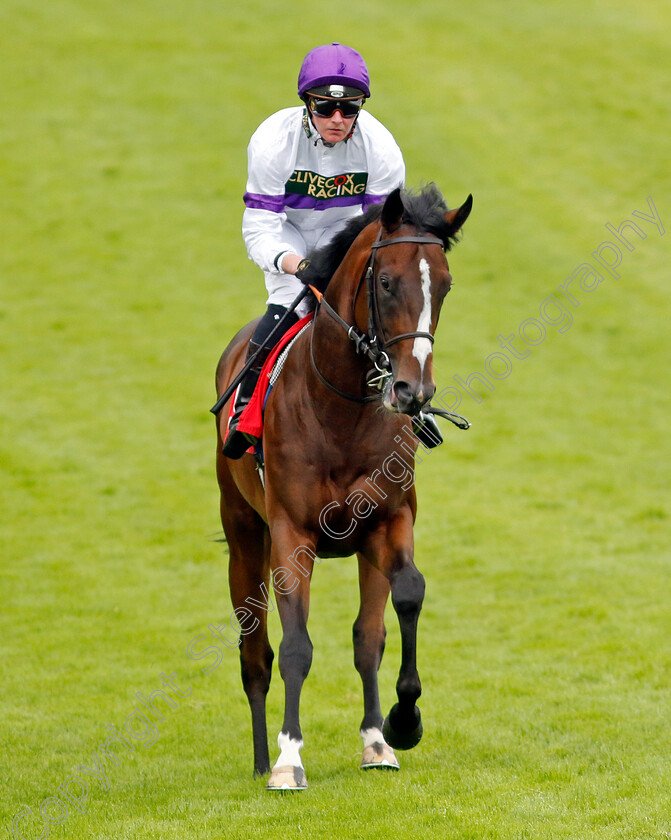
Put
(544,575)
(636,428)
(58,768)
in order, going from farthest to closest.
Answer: (636,428) < (544,575) < (58,768)

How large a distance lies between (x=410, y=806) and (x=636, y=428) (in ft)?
37.7

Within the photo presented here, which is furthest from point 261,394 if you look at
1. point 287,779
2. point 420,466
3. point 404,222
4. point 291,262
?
point 420,466

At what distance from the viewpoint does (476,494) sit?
14.2m

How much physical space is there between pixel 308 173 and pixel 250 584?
271 centimetres

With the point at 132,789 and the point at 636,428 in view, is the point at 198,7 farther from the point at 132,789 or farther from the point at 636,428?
the point at 132,789

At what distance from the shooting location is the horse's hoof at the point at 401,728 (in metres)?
5.77

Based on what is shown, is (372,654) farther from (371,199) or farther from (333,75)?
(333,75)

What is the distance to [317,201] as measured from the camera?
6.39 m

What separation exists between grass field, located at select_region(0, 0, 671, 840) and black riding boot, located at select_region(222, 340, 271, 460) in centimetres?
194

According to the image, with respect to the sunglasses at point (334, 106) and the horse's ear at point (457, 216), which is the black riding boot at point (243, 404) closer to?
the sunglasses at point (334, 106)

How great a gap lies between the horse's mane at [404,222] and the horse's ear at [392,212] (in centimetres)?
5

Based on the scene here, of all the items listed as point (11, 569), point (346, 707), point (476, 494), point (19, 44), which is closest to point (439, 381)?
point (476, 494)

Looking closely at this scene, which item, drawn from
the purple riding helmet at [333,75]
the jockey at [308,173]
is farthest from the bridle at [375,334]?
the purple riding helmet at [333,75]

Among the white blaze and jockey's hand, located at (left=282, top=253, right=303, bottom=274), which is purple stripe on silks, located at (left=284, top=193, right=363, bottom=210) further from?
the white blaze
